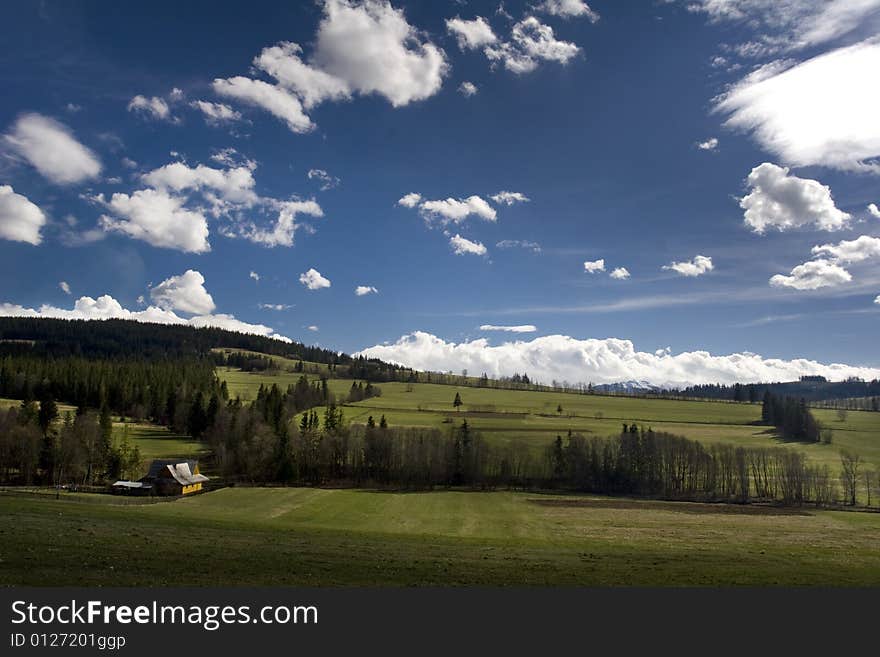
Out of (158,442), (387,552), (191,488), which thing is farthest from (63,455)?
(387,552)

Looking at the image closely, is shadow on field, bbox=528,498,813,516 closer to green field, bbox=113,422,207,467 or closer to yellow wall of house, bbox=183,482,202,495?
yellow wall of house, bbox=183,482,202,495

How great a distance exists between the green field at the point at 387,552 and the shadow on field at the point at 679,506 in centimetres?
1373

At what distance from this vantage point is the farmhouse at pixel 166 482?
6931 cm

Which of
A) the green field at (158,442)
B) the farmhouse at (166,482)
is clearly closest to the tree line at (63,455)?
the green field at (158,442)

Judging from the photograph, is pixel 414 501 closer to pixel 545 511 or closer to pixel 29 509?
pixel 545 511

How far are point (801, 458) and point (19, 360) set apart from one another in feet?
630

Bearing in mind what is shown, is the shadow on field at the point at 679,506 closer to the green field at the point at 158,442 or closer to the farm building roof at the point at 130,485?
the farm building roof at the point at 130,485

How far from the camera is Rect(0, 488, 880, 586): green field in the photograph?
20047 millimetres

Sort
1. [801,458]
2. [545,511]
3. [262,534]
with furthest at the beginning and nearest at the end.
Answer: [801,458], [545,511], [262,534]

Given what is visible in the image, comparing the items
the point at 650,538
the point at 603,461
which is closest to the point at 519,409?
the point at 603,461

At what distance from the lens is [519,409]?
156 meters

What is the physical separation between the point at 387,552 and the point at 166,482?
5601 centimetres

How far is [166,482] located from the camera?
70188 millimetres

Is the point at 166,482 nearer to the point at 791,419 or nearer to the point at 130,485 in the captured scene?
the point at 130,485
